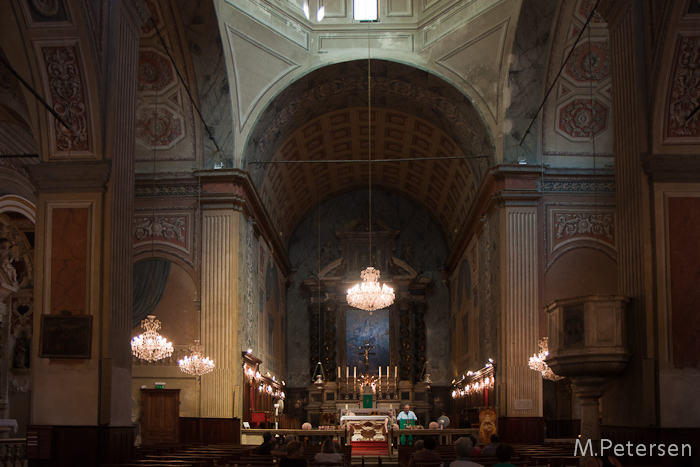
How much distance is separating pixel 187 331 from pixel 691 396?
12587 millimetres

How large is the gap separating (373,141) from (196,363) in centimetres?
1196

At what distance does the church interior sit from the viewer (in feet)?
32.4

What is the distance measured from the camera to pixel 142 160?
19766 millimetres

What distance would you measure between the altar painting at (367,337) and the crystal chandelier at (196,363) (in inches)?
530

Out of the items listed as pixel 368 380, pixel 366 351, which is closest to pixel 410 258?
pixel 366 351

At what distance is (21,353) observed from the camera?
19641mm

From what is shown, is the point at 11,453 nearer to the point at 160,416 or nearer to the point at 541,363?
the point at 160,416

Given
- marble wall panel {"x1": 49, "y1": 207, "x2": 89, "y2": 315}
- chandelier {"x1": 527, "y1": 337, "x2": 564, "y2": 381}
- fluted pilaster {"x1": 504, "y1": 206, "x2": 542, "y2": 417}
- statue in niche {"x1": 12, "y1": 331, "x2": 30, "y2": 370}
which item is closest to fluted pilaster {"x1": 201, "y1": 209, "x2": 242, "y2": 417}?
statue in niche {"x1": 12, "y1": 331, "x2": 30, "y2": 370}

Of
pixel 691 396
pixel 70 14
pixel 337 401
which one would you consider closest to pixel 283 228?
pixel 337 401

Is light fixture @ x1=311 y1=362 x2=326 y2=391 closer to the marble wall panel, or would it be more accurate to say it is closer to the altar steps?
the altar steps

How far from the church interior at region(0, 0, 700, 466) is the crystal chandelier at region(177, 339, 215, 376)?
0.14 m

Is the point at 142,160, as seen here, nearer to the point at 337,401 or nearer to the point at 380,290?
the point at 380,290

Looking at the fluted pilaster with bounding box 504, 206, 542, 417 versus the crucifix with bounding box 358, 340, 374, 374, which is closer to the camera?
the fluted pilaster with bounding box 504, 206, 542, 417

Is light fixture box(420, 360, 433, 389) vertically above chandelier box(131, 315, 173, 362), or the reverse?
chandelier box(131, 315, 173, 362)
